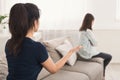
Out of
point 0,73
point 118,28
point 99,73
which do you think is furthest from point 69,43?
point 118,28

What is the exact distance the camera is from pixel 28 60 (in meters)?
1.56

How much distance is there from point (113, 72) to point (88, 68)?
156cm

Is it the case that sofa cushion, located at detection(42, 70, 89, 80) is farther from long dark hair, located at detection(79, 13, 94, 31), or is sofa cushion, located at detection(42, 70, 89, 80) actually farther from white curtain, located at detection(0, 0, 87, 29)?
white curtain, located at detection(0, 0, 87, 29)

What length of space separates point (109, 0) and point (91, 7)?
0.39 m

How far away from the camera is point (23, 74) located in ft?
5.17

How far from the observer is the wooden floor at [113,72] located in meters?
4.10

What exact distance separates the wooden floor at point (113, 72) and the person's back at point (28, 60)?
8.89ft

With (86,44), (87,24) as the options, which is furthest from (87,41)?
(87,24)

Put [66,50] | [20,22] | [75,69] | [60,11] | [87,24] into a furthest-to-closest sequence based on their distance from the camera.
Result: [60,11] → [87,24] → [66,50] → [75,69] → [20,22]

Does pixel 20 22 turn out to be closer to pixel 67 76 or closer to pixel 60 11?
pixel 67 76

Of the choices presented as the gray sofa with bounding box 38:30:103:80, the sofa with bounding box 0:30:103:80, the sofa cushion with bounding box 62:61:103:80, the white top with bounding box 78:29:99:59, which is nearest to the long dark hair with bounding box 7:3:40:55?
the sofa with bounding box 0:30:103:80

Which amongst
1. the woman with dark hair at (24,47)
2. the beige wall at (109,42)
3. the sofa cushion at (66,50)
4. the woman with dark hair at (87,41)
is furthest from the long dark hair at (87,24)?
the woman with dark hair at (24,47)

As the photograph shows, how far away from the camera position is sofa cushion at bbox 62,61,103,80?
2920 mm

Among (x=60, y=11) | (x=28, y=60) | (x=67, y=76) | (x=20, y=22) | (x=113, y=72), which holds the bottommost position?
(x=113, y=72)
